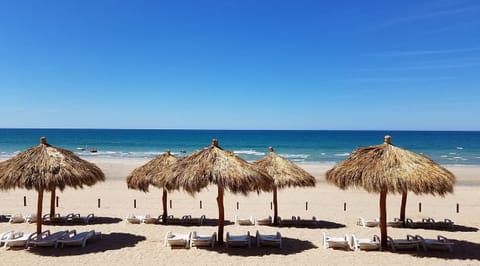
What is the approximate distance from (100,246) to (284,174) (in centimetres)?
639

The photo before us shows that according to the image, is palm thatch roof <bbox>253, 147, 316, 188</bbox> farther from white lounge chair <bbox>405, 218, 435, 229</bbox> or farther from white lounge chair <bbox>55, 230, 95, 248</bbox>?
white lounge chair <bbox>55, 230, 95, 248</bbox>

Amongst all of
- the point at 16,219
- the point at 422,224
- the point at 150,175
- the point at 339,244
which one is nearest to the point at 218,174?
the point at 339,244

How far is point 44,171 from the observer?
9562 millimetres

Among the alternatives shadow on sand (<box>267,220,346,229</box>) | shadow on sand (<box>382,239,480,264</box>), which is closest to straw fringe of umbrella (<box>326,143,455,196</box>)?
shadow on sand (<box>382,239,480,264</box>)

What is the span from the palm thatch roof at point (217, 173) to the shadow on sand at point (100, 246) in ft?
7.91

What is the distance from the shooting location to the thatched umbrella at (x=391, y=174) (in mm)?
8898

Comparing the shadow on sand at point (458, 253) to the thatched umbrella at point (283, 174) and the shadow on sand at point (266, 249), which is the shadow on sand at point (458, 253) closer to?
the shadow on sand at point (266, 249)

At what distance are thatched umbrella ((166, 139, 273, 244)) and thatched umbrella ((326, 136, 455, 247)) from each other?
234cm

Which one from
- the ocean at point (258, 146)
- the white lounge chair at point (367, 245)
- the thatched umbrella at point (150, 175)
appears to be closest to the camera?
the white lounge chair at point (367, 245)

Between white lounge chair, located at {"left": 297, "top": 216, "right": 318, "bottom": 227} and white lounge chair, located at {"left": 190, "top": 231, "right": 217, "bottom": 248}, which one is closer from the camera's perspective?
white lounge chair, located at {"left": 190, "top": 231, "right": 217, "bottom": 248}

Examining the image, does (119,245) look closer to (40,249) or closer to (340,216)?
(40,249)

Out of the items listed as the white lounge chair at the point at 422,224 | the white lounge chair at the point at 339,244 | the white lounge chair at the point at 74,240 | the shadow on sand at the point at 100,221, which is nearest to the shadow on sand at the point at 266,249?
the white lounge chair at the point at 339,244

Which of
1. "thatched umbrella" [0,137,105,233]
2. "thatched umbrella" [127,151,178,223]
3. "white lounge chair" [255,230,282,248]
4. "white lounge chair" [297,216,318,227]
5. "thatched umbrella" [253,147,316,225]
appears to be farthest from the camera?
"white lounge chair" [297,216,318,227]

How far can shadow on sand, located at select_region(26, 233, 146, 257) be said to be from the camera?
30.3 feet
